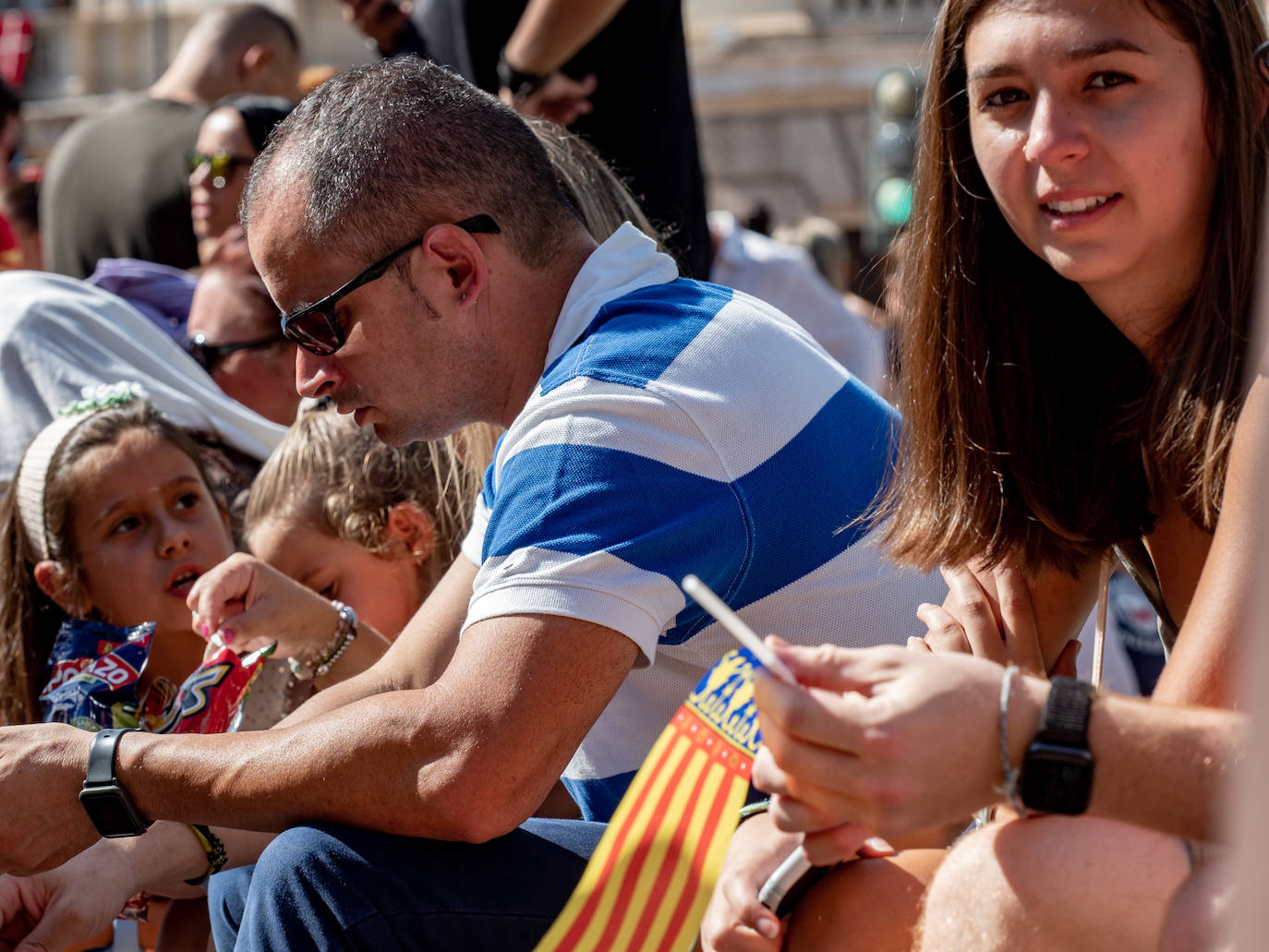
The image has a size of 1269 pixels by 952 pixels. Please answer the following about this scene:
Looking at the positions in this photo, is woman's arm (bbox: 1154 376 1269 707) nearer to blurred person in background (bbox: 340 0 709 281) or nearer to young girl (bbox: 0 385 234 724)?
young girl (bbox: 0 385 234 724)

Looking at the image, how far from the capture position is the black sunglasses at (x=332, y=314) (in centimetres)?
235

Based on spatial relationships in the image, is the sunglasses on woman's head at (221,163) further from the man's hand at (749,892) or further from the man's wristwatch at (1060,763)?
the man's wristwatch at (1060,763)

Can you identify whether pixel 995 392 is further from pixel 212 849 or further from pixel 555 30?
pixel 555 30

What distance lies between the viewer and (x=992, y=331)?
2.22m

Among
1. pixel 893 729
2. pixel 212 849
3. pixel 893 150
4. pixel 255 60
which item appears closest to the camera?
pixel 893 729

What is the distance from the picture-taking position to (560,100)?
3998 millimetres

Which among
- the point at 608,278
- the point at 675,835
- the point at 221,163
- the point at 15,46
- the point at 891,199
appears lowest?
the point at 15,46

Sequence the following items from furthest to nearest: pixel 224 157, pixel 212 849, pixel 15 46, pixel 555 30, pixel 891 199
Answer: pixel 15 46 → pixel 891 199 → pixel 224 157 → pixel 555 30 → pixel 212 849

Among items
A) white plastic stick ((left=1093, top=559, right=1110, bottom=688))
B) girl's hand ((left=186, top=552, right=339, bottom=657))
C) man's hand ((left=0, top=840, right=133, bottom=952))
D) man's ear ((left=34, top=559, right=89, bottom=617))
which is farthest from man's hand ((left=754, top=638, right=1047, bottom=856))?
man's ear ((left=34, top=559, right=89, bottom=617))

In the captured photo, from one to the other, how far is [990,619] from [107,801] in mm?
1213

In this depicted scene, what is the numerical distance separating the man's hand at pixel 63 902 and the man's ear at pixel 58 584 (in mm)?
962

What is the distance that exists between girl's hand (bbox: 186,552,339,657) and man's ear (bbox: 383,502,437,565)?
1.46 feet

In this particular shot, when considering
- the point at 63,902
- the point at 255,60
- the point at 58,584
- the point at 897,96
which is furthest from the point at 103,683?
the point at 897,96

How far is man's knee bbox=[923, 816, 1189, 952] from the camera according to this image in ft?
4.91
